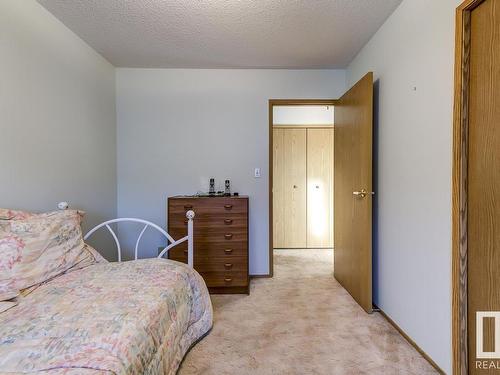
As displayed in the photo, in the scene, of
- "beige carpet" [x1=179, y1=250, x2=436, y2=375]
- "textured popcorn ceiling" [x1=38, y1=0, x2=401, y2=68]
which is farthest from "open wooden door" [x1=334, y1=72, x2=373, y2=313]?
"textured popcorn ceiling" [x1=38, y1=0, x2=401, y2=68]

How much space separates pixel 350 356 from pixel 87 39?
3.22 meters

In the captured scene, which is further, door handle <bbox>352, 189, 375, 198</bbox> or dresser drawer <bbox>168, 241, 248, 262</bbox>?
dresser drawer <bbox>168, 241, 248, 262</bbox>

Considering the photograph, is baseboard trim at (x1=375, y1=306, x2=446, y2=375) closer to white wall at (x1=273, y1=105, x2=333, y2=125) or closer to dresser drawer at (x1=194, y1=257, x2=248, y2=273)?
dresser drawer at (x1=194, y1=257, x2=248, y2=273)

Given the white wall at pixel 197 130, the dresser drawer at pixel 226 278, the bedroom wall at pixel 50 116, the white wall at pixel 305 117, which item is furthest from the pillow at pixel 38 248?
the white wall at pixel 305 117

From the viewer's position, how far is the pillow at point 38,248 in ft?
4.39

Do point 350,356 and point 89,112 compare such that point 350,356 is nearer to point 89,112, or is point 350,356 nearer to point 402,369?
point 402,369

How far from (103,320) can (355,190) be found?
2.08 meters

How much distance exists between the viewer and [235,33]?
234cm

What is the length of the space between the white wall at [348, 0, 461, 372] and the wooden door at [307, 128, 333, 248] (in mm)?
1953

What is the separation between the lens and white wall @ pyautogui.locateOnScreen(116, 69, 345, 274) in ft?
10.3

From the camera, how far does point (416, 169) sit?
5.93 ft

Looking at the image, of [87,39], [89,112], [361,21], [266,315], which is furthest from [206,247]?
[361,21]

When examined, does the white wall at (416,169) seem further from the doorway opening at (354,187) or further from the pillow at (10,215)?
the pillow at (10,215)

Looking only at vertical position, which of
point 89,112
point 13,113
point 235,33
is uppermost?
point 235,33
